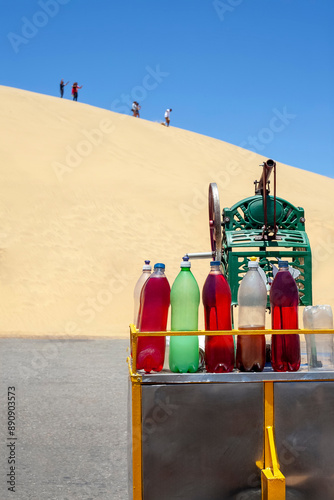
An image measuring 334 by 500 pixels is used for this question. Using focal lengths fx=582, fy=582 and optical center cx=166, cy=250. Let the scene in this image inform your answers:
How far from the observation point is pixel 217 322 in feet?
9.96

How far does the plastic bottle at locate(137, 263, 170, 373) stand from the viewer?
300cm

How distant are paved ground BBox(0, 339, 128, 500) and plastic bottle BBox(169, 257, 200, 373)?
2134mm

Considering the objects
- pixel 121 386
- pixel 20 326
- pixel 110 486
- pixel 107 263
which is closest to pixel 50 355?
pixel 121 386

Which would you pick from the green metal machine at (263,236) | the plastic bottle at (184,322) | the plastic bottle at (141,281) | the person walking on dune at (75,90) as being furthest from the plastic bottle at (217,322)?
the person walking on dune at (75,90)

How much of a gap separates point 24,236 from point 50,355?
29.0 ft

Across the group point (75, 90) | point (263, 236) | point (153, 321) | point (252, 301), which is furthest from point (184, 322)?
point (75, 90)

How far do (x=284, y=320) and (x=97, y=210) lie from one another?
19.2 metres

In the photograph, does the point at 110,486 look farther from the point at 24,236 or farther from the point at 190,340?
the point at 24,236

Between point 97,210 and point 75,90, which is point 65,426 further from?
point 75,90

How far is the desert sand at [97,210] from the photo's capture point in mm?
16453

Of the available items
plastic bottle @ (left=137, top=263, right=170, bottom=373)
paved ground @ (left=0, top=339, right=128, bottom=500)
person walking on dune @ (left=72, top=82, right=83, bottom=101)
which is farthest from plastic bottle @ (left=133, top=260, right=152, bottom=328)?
person walking on dune @ (left=72, top=82, right=83, bottom=101)

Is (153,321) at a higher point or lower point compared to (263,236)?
lower

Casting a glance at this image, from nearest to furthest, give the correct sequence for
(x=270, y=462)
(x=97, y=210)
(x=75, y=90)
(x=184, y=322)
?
(x=270, y=462) → (x=184, y=322) → (x=97, y=210) → (x=75, y=90)

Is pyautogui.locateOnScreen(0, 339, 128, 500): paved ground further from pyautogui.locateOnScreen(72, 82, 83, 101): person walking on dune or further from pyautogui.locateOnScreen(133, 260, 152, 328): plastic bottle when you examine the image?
pyautogui.locateOnScreen(72, 82, 83, 101): person walking on dune
